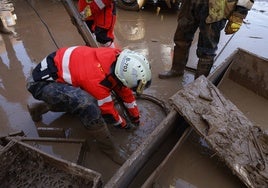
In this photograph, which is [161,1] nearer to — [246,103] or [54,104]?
[246,103]

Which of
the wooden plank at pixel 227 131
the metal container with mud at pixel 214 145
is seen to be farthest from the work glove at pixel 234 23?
the wooden plank at pixel 227 131

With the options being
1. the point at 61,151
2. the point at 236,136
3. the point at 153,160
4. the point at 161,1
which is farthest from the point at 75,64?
the point at 161,1

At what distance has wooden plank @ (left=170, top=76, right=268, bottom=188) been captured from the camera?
2139 millimetres

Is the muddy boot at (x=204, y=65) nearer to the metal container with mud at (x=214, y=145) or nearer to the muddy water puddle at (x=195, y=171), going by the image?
the metal container with mud at (x=214, y=145)

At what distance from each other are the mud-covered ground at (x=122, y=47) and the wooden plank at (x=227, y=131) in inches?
13.8

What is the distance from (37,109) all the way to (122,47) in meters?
2.39

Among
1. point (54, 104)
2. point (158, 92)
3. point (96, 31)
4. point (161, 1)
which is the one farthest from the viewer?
point (161, 1)

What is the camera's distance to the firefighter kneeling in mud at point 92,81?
7.94 ft

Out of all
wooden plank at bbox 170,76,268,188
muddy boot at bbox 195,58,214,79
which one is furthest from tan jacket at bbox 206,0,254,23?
wooden plank at bbox 170,76,268,188

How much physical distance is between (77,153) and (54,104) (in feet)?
1.81

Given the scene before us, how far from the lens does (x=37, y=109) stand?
10.0 ft

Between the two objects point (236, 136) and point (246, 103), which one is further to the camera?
point (246, 103)

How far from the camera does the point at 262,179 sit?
2062mm

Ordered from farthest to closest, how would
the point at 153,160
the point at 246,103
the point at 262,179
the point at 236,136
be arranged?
the point at 246,103
the point at 153,160
the point at 236,136
the point at 262,179
